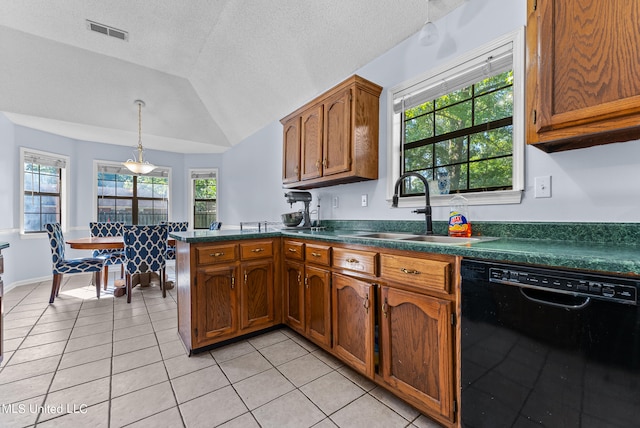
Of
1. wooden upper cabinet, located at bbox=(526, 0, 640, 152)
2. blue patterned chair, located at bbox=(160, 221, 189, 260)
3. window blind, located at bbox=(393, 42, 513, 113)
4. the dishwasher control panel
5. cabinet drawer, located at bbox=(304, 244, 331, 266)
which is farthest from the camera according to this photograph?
blue patterned chair, located at bbox=(160, 221, 189, 260)

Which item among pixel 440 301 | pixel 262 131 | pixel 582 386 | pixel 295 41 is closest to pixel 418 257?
pixel 440 301

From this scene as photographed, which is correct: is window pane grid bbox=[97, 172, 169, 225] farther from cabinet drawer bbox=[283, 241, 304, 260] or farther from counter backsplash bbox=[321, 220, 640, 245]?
counter backsplash bbox=[321, 220, 640, 245]

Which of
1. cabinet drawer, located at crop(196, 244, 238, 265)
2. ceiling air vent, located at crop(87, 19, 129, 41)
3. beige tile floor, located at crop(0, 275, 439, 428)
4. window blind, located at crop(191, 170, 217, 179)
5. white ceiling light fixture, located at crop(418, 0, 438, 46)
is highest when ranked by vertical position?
ceiling air vent, located at crop(87, 19, 129, 41)

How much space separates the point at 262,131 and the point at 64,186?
374cm

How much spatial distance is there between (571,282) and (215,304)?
212cm

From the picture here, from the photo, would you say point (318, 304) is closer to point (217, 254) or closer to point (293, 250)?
point (293, 250)

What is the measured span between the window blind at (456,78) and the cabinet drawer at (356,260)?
4.63 ft

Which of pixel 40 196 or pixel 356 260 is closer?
pixel 356 260

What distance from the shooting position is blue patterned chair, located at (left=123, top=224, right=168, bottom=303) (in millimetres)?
3396

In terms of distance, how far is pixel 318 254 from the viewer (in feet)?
6.79

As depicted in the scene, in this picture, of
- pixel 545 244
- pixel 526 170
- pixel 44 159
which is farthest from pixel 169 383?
pixel 44 159

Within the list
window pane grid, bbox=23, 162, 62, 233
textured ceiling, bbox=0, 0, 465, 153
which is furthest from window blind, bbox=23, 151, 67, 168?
textured ceiling, bbox=0, 0, 465, 153

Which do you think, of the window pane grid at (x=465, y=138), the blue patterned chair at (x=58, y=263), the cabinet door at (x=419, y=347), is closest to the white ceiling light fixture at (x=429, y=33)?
the window pane grid at (x=465, y=138)

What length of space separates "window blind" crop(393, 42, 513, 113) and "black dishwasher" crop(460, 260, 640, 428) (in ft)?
4.77
